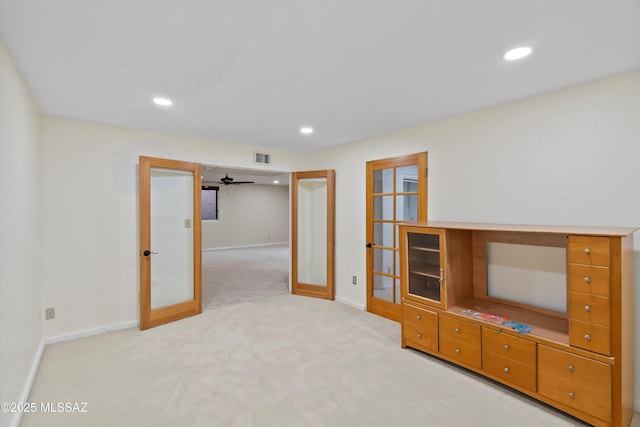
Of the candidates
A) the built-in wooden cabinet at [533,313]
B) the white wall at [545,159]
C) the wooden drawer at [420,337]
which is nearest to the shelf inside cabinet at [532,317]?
the built-in wooden cabinet at [533,313]

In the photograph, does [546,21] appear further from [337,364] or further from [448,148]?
[337,364]

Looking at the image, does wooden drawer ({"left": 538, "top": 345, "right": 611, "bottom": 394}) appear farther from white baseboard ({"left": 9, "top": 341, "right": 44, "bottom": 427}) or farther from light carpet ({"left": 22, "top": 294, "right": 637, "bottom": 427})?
white baseboard ({"left": 9, "top": 341, "right": 44, "bottom": 427})

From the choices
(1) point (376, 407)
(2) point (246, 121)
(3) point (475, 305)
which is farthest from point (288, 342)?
Answer: (2) point (246, 121)

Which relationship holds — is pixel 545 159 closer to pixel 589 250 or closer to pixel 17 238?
pixel 589 250

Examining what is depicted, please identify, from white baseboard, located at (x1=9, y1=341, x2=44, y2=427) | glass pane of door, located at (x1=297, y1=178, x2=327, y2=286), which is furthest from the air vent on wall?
white baseboard, located at (x1=9, y1=341, x2=44, y2=427)

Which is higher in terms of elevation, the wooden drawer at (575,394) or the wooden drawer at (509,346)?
the wooden drawer at (509,346)

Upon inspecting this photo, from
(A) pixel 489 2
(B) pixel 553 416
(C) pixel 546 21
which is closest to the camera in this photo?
(A) pixel 489 2

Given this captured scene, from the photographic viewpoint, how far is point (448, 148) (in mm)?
3145

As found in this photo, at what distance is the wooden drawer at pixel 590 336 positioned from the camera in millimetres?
1792

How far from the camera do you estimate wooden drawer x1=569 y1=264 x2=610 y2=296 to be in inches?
70.5

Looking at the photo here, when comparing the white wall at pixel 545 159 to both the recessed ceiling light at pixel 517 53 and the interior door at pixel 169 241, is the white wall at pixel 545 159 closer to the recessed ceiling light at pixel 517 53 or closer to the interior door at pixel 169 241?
the recessed ceiling light at pixel 517 53

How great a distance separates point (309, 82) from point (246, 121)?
1.26 meters

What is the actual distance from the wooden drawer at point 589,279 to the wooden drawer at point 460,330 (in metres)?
0.78

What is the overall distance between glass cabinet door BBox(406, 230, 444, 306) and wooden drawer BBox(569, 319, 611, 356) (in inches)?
36.4
